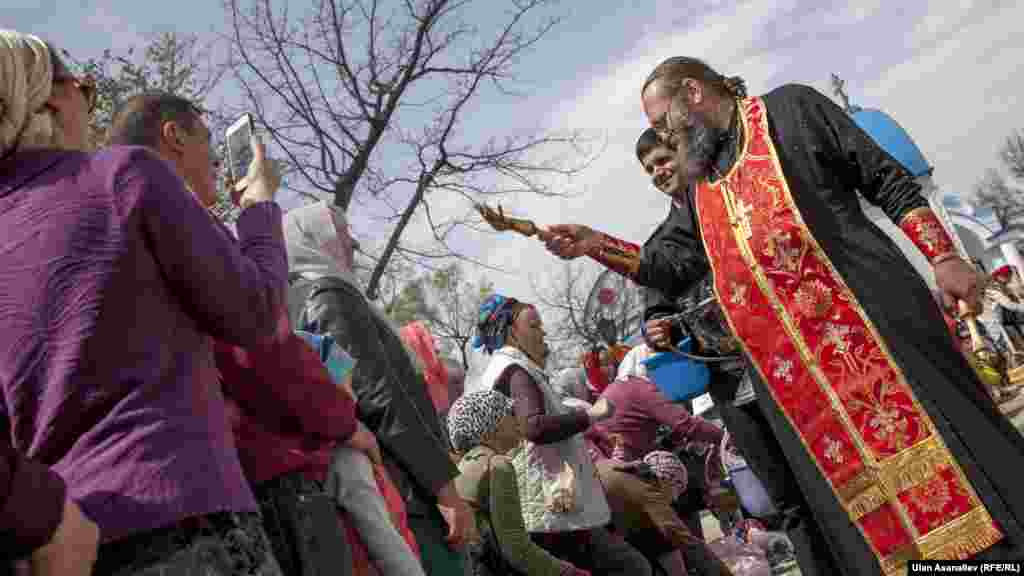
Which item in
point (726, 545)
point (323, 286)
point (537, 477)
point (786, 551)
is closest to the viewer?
point (323, 286)

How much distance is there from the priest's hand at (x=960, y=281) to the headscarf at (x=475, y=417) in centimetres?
206

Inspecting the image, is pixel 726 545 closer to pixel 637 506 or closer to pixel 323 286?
pixel 637 506

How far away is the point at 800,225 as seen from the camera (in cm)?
282

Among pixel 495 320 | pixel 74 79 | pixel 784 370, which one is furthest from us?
pixel 495 320

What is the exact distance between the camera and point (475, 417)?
4047mm

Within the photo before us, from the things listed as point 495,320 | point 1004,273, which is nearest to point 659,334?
point 495,320

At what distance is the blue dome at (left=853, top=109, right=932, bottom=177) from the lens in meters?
3.50

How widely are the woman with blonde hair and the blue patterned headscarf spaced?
3.42 m

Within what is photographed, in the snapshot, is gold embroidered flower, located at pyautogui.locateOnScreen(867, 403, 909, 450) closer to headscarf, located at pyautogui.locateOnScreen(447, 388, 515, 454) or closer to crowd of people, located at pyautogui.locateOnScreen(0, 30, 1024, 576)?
crowd of people, located at pyautogui.locateOnScreen(0, 30, 1024, 576)

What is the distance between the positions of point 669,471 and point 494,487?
170 centimetres

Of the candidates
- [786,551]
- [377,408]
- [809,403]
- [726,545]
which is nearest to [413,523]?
[377,408]

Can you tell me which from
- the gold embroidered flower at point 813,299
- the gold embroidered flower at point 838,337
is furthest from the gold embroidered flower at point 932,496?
the gold embroidered flower at point 813,299

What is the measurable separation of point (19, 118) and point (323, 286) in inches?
53.9

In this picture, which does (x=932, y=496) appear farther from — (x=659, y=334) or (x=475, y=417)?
(x=475, y=417)
